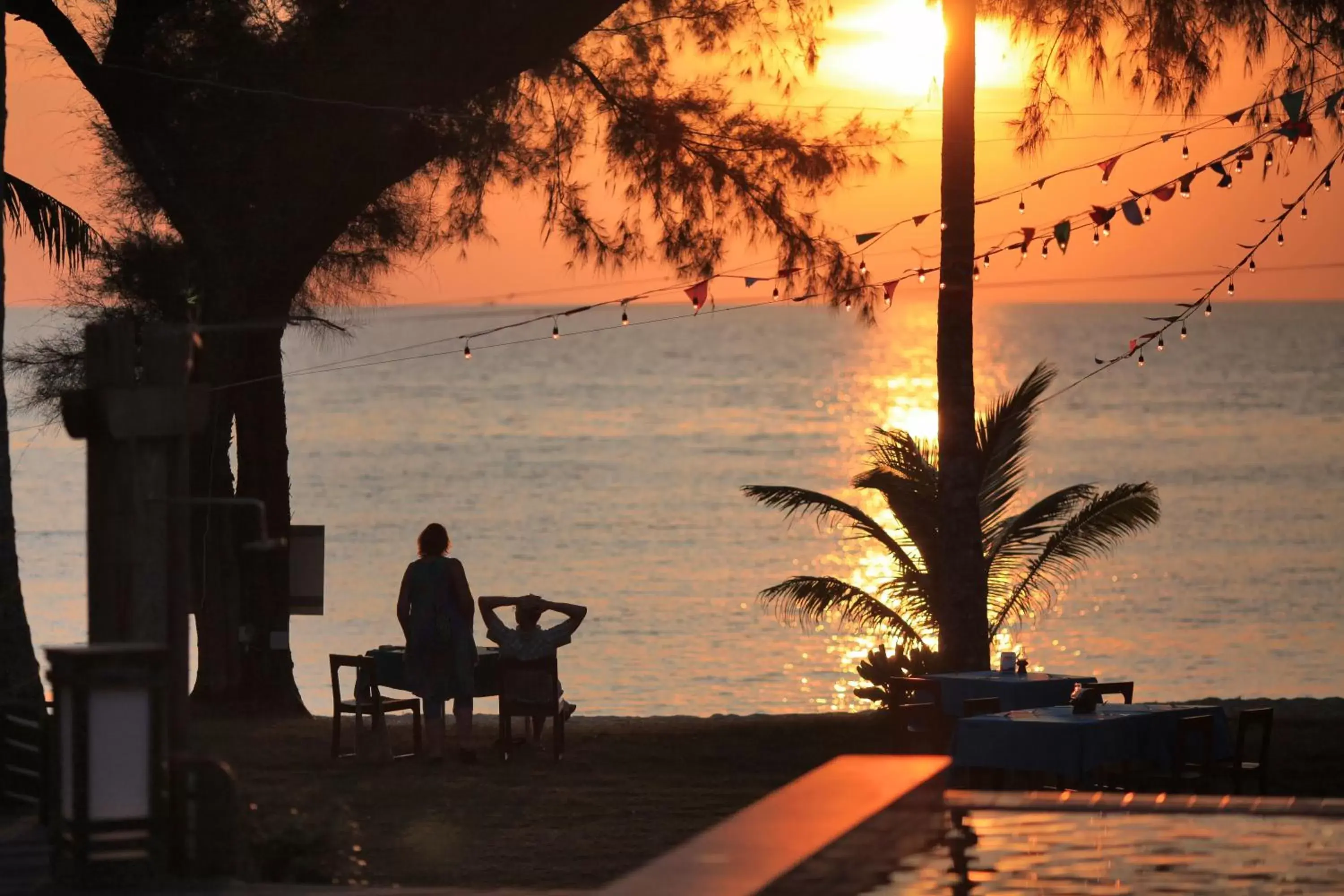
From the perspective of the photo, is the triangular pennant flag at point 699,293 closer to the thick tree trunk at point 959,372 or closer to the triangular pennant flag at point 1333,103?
the thick tree trunk at point 959,372

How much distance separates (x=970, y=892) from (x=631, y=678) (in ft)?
76.2

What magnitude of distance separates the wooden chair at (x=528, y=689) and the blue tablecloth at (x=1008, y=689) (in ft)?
8.06

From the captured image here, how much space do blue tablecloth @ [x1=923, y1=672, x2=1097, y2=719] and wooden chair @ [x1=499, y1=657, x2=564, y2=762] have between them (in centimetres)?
246

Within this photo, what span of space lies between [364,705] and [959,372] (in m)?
4.85

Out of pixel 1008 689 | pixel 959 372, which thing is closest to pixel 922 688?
pixel 1008 689

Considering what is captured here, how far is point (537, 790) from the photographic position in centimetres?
1166

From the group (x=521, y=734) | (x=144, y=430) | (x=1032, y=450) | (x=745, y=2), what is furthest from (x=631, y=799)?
(x=1032, y=450)

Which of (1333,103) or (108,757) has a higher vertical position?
(1333,103)

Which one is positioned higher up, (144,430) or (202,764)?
(144,430)

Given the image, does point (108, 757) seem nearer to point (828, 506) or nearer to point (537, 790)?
point (537, 790)

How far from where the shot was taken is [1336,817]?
25.2ft

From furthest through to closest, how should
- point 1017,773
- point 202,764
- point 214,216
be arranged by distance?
point 214,216
point 1017,773
point 202,764

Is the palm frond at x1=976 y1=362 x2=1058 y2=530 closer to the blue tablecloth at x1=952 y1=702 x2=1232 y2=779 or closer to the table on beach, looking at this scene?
the table on beach

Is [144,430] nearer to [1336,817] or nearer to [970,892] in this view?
[970,892]
